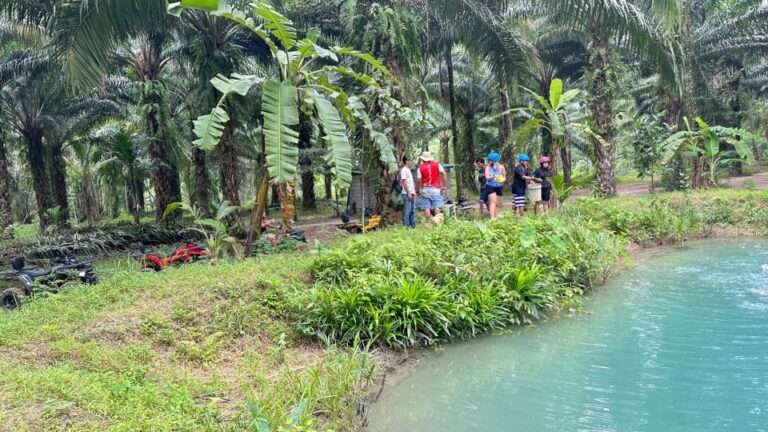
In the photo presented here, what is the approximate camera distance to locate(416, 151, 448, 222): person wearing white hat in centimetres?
1039

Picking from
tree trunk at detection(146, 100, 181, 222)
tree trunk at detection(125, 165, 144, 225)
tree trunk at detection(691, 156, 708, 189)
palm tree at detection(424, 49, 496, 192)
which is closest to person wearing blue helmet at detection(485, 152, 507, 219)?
tree trunk at detection(691, 156, 708, 189)

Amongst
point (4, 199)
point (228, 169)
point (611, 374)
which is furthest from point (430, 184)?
point (4, 199)

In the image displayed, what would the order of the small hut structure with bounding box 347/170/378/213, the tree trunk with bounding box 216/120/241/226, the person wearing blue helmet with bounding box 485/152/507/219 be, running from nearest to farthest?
the person wearing blue helmet with bounding box 485/152/507/219 < the tree trunk with bounding box 216/120/241/226 < the small hut structure with bounding box 347/170/378/213

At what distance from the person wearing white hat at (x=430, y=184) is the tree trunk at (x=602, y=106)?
6.06 m

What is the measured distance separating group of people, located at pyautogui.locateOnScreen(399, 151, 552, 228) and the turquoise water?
384 centimetres

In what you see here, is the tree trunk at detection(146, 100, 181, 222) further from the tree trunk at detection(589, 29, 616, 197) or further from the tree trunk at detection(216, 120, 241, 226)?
the tree trunk at detection(589, 29, 616, 197)

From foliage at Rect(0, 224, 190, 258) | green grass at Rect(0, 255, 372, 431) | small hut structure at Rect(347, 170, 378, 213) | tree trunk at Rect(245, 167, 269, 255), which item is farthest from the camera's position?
small hut structure at Rect(347, 170, 378, 213)

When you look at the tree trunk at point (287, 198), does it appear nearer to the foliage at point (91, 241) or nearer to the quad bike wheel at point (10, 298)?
the quad bike wheel at point (10, 298)

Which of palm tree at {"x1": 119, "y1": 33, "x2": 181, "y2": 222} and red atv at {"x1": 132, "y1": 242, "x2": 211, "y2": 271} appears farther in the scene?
palm tree at {"x1": 119, "y1": 33, "x2": 181, "y2": 222}

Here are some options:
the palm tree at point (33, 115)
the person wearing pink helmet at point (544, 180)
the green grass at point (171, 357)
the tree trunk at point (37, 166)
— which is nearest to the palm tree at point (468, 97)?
the person wearing pink helmet at point (544, 180)

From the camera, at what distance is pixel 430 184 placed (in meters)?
10.5

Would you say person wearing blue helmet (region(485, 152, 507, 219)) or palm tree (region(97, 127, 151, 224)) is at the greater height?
palm tree (region(97, 127, 151, 224))

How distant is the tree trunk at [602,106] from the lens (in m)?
14.6

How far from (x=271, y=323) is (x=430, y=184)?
514cm
